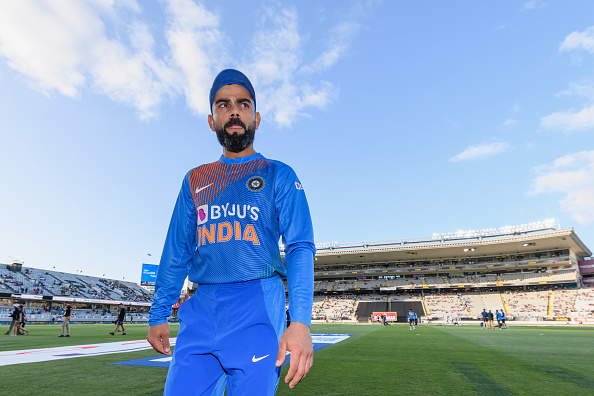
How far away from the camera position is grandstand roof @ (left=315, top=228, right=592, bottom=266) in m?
48.1

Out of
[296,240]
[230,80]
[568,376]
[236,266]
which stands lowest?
[568,376]

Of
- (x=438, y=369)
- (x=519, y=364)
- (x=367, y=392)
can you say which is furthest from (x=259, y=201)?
(x=519, y=364)

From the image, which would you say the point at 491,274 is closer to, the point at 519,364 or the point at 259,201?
the point at 519,364

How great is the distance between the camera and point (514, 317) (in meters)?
42.0

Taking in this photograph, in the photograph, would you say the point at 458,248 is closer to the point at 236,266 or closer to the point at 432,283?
the point at 432,283

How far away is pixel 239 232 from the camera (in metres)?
1.79

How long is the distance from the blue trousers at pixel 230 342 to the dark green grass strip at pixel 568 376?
20.2 feet

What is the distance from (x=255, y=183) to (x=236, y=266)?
1.50 ft

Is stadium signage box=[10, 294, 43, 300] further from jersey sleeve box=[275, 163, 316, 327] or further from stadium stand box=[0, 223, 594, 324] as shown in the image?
jersey sleeve box=[275, 163, 316, 327]

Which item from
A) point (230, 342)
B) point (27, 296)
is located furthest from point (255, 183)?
point (27, 296)

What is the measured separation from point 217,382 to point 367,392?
12.4ft

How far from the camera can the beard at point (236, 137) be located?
204 cm

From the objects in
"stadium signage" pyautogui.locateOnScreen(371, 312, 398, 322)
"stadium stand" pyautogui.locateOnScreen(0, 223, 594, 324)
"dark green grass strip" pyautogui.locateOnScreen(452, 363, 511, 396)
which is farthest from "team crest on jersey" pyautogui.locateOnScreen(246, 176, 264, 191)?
"stadium signage" pyautogui.locateOnScreen(371, 312, 398, 322)

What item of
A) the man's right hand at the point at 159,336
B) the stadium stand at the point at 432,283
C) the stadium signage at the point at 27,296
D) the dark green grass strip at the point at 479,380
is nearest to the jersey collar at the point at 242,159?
the man's right hand at the point at 159,336
